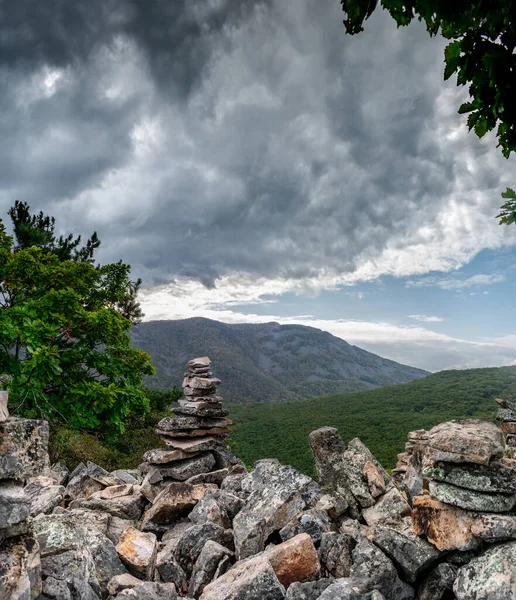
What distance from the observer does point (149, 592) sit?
6488mm

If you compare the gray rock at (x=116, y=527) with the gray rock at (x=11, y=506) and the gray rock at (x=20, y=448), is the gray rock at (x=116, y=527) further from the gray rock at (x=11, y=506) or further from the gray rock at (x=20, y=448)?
the gray rock at (x=11, y=506)

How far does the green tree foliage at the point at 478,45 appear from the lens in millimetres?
3723

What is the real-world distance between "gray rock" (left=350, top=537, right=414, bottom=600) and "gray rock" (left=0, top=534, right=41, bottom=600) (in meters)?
5.06

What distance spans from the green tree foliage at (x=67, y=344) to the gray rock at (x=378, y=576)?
42.7 ft

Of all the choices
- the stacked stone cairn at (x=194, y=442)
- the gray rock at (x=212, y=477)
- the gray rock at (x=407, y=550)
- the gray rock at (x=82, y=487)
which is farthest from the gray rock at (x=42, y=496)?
the gray rock at (x=407, y=550)

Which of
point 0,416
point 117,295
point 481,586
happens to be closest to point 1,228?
point 117,295

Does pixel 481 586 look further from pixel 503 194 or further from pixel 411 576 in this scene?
pixel 503 194

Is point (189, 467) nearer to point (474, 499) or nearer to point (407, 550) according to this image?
point (407, 550)

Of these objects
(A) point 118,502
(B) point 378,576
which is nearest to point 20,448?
(B) point 378,576

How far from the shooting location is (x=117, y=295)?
84.1 ft

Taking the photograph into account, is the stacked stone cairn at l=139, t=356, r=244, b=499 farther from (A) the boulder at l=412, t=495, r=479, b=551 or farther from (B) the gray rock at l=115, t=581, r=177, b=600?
(A) the boulder at l=412, t=495, r=479, b=551

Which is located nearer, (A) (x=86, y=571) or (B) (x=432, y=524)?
(A) (x=86, y=571)

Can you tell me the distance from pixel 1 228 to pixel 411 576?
85.1ft

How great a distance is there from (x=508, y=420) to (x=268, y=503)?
19.1m
